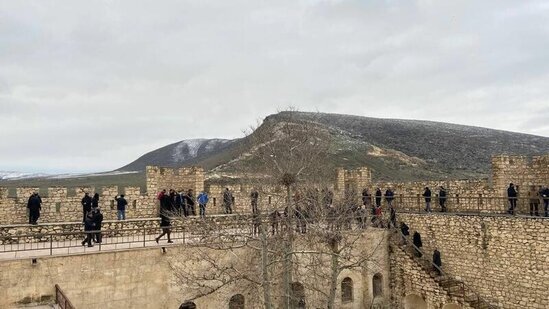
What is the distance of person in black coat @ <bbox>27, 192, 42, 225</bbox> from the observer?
17375mm

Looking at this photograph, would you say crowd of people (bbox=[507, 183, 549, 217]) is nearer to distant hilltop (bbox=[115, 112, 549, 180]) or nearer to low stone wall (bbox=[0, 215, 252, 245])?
low stone wall (bbox=[0, 215, 252, 245])

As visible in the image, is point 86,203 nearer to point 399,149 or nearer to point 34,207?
point 34,207

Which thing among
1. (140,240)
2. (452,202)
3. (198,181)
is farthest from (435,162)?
(140,240)

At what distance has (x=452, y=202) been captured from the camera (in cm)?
2267

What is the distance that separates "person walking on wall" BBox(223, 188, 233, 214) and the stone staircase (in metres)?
7.72

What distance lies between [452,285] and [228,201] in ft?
32.8

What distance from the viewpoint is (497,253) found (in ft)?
61.9

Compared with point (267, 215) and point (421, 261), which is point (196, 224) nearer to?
point (267, 215)

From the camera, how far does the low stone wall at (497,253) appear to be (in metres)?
17.4

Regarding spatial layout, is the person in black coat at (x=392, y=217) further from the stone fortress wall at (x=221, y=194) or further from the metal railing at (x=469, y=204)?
the stone fortress wall at (x=221, y=194)

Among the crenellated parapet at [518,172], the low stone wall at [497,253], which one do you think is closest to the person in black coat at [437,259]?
the low stone wall at [497,253]

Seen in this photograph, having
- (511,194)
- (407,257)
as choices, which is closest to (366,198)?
(407,257)

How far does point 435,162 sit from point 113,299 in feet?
168

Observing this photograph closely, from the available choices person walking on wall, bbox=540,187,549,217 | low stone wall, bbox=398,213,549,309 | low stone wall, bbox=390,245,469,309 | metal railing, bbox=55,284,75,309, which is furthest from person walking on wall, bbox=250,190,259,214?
person walking on wall, bbox=540,187,549,217
